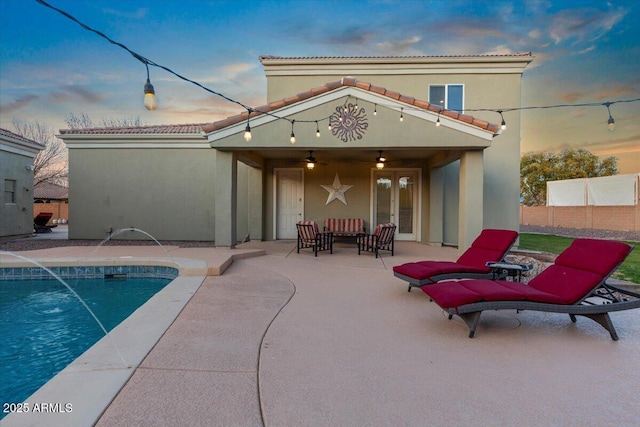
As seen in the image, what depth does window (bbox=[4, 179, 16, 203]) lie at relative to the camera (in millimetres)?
13852

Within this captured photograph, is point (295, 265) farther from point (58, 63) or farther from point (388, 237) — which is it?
point (58, 63)

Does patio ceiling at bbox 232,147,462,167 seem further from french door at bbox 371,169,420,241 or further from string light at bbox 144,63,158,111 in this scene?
string light at bbox 144,63,158,111

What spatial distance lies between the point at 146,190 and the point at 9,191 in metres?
6.00

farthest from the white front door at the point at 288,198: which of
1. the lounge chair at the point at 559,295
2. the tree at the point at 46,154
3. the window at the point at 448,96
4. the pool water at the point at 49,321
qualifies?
the tree at the point at 46,154

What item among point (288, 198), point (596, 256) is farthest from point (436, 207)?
point (596, 256)

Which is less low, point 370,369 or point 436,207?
point 436,207

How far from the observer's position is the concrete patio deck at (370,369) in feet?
7.57

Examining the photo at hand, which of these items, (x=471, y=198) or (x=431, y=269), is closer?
(x=431, y=269)

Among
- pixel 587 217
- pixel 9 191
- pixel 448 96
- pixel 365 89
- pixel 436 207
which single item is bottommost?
pixel 587 217

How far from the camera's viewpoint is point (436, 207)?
38.5ft

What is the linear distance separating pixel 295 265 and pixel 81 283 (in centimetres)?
438

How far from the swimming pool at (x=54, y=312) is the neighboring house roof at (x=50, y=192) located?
78.9 feet

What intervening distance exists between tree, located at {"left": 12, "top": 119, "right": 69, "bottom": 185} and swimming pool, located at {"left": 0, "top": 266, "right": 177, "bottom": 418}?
27454 mm

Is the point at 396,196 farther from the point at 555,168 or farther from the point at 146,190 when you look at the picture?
the point at 555,168
